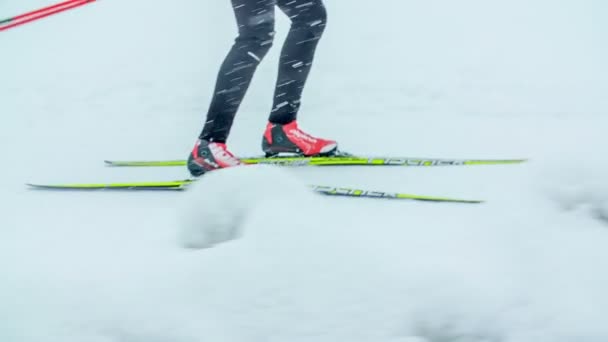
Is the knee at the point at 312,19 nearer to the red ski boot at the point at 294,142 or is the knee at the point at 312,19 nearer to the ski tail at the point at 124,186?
the red ski boot at the point at 294,142

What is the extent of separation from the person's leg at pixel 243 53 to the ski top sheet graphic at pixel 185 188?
1.23 feet

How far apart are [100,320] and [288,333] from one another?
0.38 meters

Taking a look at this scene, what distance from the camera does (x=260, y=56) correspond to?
2.55 m

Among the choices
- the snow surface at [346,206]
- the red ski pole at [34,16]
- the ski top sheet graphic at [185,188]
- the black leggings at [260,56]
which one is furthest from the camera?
the black leggings at [260,56]

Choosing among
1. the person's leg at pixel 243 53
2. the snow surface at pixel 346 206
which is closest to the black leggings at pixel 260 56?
the person's leg at pixel 243 53

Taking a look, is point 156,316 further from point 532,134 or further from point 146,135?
point 146,135

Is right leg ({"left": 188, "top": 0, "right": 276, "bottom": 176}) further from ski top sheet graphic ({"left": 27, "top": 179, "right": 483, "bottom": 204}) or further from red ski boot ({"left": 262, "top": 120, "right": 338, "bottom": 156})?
red ski boot ({"left": 262, "top": 120, "right": 338, "bottom": 156})

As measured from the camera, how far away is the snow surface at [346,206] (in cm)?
104

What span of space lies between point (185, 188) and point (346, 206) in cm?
76

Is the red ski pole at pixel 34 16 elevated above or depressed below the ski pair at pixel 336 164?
above

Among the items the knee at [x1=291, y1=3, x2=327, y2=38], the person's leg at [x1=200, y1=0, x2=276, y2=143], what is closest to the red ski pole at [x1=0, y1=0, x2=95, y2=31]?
the person's leg at [x1=200, y1=0, x2=276, y2=143]

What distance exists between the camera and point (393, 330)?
101 cm

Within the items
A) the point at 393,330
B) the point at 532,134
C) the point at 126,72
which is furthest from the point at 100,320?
the point at 126,72

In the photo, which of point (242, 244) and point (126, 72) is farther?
point (126, 72)
